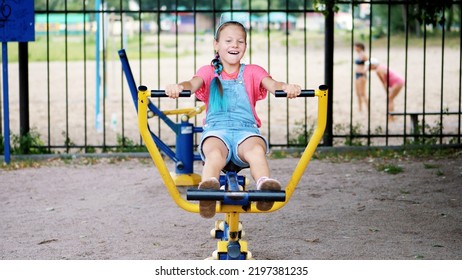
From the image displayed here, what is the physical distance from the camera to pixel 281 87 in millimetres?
5020

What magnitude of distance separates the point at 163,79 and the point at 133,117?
6.52 meters

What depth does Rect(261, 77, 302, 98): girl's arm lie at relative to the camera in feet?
16.1

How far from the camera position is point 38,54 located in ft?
111

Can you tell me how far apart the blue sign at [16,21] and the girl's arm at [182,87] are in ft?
15.4

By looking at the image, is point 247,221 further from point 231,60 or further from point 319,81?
point 319,81

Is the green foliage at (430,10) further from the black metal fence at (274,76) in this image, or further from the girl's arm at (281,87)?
the girl's arm at (281,87)

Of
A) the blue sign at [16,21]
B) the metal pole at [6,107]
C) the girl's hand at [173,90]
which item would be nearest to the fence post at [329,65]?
the blue sign at [16,21]

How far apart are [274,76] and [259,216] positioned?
587 inches

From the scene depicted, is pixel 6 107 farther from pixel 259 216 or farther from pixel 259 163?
pixel 259 163

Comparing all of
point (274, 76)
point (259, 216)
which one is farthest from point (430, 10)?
point (274, 76)

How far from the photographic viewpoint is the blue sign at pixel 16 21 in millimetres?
9336

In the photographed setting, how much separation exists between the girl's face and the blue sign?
4.73 meters

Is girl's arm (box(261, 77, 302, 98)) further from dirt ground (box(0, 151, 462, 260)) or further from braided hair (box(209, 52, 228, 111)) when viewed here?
dirt ground (box(0, 151, 462, 260))

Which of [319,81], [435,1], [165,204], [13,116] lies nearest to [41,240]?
[165,204]
